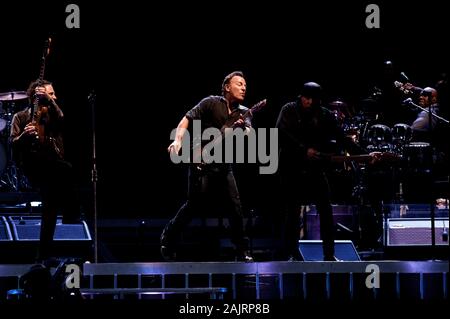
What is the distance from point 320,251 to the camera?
927 centimetres

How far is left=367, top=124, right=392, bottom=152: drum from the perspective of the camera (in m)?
11.9

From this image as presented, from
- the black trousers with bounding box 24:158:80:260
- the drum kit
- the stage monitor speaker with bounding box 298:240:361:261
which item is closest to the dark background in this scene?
the drum kit

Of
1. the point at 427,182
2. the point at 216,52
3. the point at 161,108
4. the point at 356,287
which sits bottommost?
the point at 356,287

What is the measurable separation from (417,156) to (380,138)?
65 cm

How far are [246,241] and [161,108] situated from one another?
5691 millimetres

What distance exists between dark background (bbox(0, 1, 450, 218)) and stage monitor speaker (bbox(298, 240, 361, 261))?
3.54m

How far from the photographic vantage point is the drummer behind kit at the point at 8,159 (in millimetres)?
12023

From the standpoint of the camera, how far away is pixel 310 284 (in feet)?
26.1

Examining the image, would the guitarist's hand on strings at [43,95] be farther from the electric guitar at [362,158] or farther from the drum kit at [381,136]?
the drum kit at [381,136]

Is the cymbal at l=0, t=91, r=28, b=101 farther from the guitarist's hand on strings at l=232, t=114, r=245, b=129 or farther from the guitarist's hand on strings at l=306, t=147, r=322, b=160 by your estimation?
the guitarist's hand on strings at l=306, t=147, r=322, b=160

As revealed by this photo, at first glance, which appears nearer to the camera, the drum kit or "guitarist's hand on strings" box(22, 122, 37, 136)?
"guitarist's hand on strings" box(22, 122, 37, 136)

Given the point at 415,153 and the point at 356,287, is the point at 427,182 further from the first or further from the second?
the point at 356,287

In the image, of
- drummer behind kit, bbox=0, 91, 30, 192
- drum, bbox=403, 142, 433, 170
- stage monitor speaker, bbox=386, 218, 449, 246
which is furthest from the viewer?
drummer behind kit, bbox=0, 91, 30, 192
